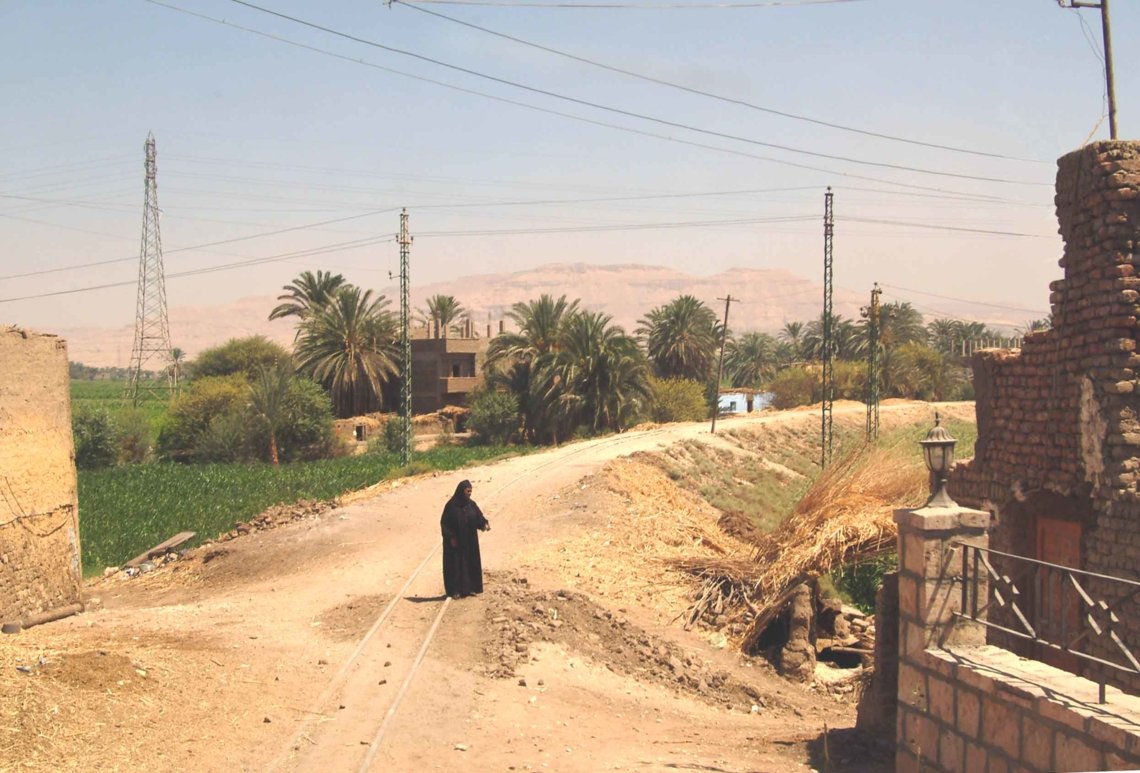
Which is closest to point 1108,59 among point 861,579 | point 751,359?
point 861,579

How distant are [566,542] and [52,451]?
899 centimetres

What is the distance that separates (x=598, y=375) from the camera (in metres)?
52.9

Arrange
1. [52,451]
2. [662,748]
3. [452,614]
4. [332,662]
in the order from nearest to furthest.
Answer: [662,748] < [332,662] < [452,614] < [52,451]

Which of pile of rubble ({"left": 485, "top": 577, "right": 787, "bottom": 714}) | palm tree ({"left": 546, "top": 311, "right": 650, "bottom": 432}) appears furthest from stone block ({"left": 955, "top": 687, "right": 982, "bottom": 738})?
palm tree ({"left": 546, "top": 311, "right": 650, "bottom": 432})

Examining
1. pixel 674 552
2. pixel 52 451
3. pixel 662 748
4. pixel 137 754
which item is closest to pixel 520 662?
pixel 662 748

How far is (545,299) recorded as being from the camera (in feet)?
185

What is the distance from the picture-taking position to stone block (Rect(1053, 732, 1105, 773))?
5.81 meters

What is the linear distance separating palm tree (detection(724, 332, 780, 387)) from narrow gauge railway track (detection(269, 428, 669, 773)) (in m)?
88.5

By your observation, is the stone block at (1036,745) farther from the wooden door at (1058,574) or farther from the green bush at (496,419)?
the green bush at (496,419)

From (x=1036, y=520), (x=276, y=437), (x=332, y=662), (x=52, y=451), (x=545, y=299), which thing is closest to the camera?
(x=1036, y=520)

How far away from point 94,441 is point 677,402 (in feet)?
101

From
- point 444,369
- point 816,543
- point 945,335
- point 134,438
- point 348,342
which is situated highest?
point 945,335

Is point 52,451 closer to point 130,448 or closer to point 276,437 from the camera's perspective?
point 276,437

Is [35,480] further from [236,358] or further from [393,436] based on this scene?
[236,358]
